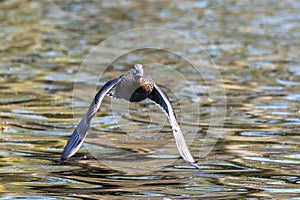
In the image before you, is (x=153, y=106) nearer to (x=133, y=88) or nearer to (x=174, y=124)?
(x=133, y=88)

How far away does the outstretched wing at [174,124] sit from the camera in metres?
8.28

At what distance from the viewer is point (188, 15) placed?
2391 centimetres

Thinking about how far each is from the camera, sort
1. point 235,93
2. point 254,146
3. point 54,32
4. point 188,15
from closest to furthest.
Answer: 1. point 254,146
2. point 235,93
3. point 54,32
4. point 188,15

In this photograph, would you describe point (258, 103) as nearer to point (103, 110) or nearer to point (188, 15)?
point (103, 110)

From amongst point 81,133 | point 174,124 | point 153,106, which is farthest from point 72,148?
point 153,106

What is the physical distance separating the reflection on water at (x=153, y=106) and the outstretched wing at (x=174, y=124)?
50cm

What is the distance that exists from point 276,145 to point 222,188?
7.33 ft

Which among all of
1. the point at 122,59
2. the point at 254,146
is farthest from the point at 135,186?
the point at 122,59

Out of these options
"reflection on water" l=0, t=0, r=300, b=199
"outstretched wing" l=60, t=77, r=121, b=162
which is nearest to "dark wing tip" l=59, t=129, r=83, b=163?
"outstretched wing" l=60, t=77, r=121, b=162

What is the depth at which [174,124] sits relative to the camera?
861cm

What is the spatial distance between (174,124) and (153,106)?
5037mm

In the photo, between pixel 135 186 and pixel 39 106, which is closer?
pixel 135 186

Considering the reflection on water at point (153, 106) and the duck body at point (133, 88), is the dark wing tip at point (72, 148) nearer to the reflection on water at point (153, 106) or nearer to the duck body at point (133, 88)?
the reflection on water at point (153, 106)

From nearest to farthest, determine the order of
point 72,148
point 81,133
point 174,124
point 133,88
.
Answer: point 72,148, point 81,133, point 174,124, point 133,88
